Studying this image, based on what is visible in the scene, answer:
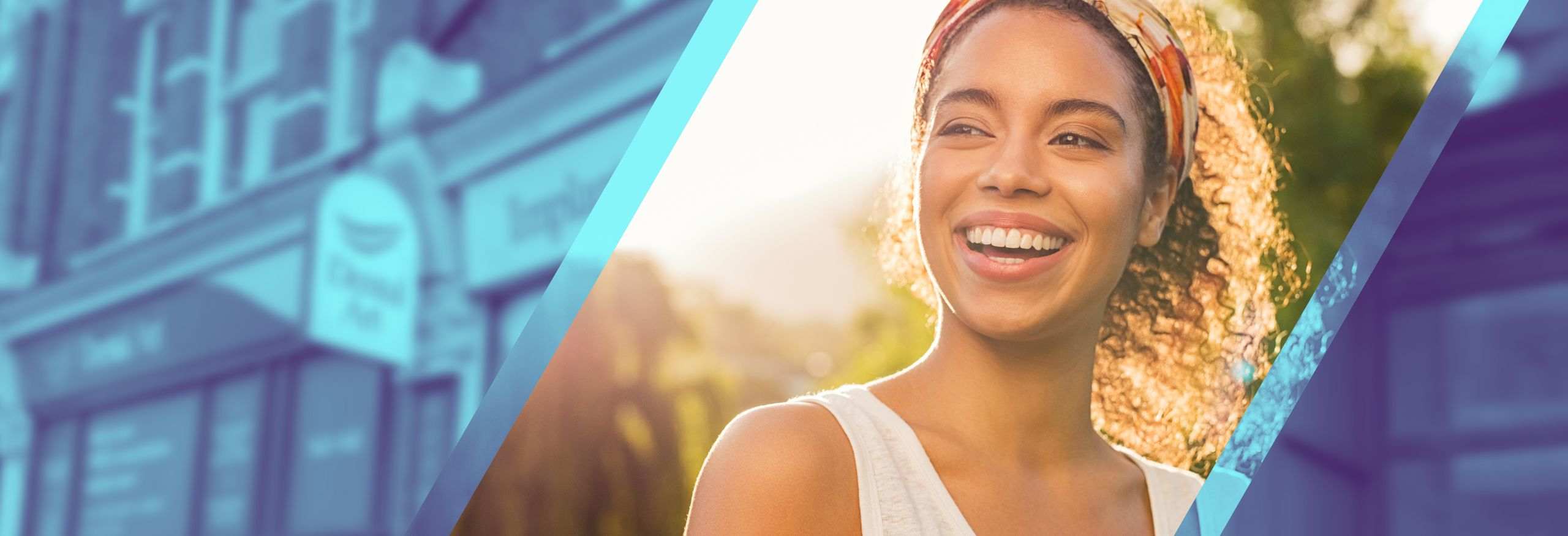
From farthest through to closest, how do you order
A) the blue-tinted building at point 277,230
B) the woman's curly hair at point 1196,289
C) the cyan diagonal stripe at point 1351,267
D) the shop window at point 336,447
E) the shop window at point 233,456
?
1. the shop window at point 233,456
2. the shop window at point 336,447
3. the blue-tinted building at point 277,230
4. the woman's curly hair at point 1196,289
5. the cyan diagonal stripe at point 1351,267

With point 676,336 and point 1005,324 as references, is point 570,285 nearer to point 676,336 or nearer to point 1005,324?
point 1005,324

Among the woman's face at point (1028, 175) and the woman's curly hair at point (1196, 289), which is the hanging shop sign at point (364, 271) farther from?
the woman's face at point (1028, 175)

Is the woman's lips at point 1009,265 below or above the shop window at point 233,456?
below

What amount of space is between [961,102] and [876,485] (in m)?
0.27

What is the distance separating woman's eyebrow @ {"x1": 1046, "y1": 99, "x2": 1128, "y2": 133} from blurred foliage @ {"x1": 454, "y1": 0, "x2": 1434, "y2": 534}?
350 centimetres

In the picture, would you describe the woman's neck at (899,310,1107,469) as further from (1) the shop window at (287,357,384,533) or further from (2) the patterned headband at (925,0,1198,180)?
(1) the shop window at (287,357,384,533)

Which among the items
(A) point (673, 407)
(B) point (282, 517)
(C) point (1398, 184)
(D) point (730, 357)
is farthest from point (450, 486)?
(D) point (730, 357)

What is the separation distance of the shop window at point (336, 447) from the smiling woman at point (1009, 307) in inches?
255

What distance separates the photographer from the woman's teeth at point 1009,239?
2.76 ft

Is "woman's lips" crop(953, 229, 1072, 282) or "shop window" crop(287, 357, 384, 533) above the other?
"shop window" crop(287, 357, 384, 533)

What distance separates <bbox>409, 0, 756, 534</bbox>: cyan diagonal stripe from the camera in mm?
1135

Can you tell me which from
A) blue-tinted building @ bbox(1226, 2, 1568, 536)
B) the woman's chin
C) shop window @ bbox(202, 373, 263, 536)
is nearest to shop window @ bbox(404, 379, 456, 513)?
shop window @ bbox(202, 373, 263, 536)

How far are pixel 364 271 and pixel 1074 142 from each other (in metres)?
5.77

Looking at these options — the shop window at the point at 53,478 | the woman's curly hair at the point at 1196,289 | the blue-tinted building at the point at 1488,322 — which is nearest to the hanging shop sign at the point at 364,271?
the blue-tinted building at the point at 1488,322
